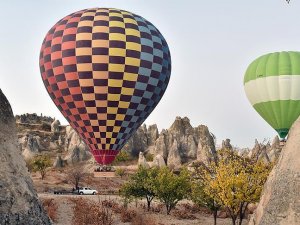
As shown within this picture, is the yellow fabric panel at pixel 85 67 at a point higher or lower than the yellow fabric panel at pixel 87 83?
higher

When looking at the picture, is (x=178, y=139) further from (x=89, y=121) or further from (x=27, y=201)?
(x=27, y=201)

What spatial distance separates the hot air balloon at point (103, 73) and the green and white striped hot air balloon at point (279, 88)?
29.8ft

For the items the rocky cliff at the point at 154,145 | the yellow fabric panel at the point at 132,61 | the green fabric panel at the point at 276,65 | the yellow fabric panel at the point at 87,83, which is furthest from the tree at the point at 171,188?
the rocky cliff at the point at 154,145

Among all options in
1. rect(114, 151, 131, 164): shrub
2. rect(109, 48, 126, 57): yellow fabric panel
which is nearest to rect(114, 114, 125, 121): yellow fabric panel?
rect(109, 48, 126, 57): yellow fabric panel

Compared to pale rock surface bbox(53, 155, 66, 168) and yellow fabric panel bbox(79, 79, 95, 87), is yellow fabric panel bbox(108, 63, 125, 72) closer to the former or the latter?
yellow fabric panel bbox(79, 79, 95, 87)

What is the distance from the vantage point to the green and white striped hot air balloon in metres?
31.4

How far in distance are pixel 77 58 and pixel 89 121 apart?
3770 mm

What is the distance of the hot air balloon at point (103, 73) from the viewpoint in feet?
82.4

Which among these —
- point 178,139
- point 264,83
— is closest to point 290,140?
point 264,83

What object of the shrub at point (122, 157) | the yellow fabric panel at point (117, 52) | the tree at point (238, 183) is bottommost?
the shrub at point (122, 157)

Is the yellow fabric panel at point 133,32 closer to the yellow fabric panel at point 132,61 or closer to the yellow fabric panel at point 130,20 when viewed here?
the yellow fabric panel at point 130,20

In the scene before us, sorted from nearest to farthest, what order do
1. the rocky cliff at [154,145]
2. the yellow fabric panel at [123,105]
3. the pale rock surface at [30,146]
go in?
the yellow fabric panel at [123,105] → the rocky cliff at [154,145] → the pale rock surface at [30,146]

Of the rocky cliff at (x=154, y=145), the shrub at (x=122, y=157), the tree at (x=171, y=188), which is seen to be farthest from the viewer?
the shrub at (x=122, y=157)

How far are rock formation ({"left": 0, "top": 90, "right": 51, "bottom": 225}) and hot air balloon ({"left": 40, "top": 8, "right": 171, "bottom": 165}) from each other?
18.6 m
